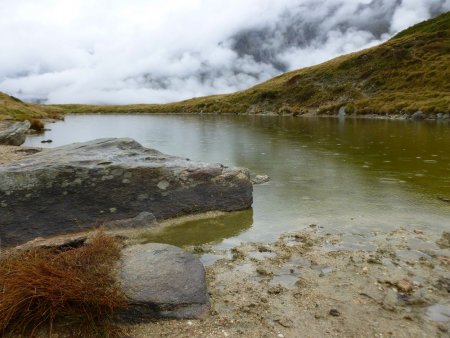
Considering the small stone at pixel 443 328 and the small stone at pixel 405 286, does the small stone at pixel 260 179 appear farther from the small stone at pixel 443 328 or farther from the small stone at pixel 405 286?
the small stone at pixel 443 328

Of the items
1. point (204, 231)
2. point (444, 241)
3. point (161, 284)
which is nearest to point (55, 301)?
point (161, 284)

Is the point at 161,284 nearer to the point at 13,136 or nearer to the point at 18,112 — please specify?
the point at 13,136

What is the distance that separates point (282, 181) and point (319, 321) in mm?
10153

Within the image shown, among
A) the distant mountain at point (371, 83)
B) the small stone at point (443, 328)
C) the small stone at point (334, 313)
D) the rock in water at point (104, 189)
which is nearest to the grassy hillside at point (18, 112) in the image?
the rock in water at point (104, 189)

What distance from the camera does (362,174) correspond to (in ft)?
54.5

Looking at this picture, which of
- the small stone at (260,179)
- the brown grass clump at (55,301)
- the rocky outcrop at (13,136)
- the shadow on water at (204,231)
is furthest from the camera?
the rocky outcrop at (13,136)

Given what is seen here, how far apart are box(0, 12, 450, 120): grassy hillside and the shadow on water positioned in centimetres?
6805

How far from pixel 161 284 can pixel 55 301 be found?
4.97ft

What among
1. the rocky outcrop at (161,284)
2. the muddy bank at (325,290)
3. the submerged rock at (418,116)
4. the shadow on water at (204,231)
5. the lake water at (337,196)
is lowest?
the submerged rock at (418,116)

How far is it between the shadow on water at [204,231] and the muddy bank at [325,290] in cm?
65

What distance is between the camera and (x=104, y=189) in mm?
9586

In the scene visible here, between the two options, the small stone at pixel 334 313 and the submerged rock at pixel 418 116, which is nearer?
the small stone at pixel 334 313

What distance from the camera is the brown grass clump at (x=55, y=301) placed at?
497 centimetres

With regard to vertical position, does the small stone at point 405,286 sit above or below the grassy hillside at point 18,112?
below
